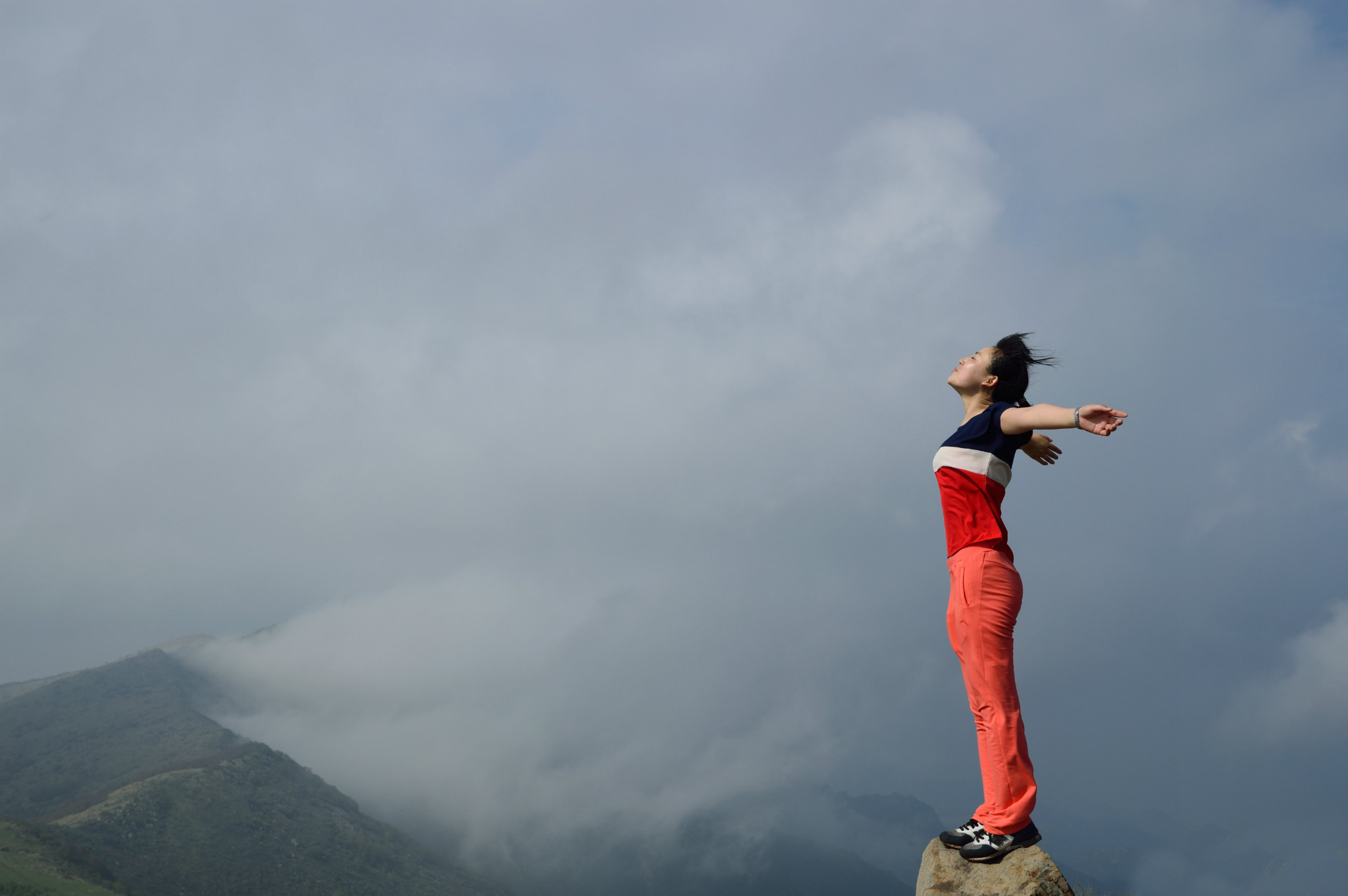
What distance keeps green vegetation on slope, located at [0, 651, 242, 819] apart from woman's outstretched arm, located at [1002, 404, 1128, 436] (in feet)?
335

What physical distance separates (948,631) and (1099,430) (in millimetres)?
2079

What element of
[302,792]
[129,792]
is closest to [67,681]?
[302,792]

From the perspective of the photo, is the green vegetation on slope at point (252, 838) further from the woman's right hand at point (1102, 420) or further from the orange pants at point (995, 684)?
the woman's right hand at point (1102, 420)

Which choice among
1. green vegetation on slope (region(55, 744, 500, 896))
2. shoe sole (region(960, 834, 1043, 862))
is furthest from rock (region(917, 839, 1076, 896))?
green vegetation on slope (region(55, 744, 500, 896))

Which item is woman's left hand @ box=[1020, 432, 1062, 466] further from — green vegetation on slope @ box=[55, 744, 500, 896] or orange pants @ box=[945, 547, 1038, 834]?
green vegetation on slope @ box=[55, 744, 500, 896]

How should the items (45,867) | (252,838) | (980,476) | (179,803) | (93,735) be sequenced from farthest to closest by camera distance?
(93,735), (252,838), (179,803), (45,867), (980,476)

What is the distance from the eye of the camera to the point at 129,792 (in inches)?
2756

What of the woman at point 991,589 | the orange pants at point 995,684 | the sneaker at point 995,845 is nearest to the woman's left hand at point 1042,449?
the woman at point 991,589

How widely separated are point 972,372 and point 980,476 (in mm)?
986

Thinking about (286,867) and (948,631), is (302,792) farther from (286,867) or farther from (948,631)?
(948,631)

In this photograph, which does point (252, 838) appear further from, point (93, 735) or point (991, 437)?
point (991, 437)

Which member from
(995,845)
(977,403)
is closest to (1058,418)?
(977,403)

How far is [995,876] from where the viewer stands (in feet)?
18.3

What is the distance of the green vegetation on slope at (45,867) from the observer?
37.5m
